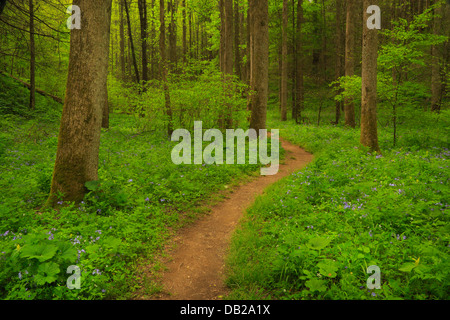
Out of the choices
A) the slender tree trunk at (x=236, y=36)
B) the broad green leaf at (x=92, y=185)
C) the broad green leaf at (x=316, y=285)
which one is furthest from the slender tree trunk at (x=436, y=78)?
the broad green leaf at (x=92, y=185)

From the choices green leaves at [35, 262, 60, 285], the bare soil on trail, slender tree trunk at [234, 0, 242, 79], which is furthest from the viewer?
slender tree trunk at [234, 0, 242, 79]

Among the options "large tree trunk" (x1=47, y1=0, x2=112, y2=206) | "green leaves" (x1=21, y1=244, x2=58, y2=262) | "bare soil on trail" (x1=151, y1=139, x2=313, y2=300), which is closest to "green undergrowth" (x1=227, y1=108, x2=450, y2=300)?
"bare soil on trail" (x1=151, y1=139, x2=313, y2=300)

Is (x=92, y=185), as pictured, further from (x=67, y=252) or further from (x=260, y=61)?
(x=260, y=61)

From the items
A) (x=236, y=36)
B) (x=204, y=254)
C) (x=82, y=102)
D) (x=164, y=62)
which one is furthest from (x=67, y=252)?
(x=236, y=36)

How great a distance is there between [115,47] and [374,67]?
44443 millimetres

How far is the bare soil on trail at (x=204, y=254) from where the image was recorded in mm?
3609

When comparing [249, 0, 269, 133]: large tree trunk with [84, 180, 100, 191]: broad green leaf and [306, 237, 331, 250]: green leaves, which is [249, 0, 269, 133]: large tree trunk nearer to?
[84, 180, 100, 191]: broad green leaf

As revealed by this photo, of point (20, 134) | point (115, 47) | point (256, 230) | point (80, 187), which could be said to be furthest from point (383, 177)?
point (115, 47)

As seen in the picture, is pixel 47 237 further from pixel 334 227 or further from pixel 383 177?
pixel 383 177

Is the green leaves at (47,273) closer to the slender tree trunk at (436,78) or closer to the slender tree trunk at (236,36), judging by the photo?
the slender tree trunk at (436,78)

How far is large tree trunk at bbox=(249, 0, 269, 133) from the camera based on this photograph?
1092 centimetres

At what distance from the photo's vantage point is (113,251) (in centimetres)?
387

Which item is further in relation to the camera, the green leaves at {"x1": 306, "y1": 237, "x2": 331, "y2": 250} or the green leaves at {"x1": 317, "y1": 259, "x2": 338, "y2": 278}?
the green leaves at {"x1": 306, "y1": 237, "x2": 331, "y2": 250}

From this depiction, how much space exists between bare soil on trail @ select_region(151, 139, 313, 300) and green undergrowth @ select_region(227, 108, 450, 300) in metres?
0.24
